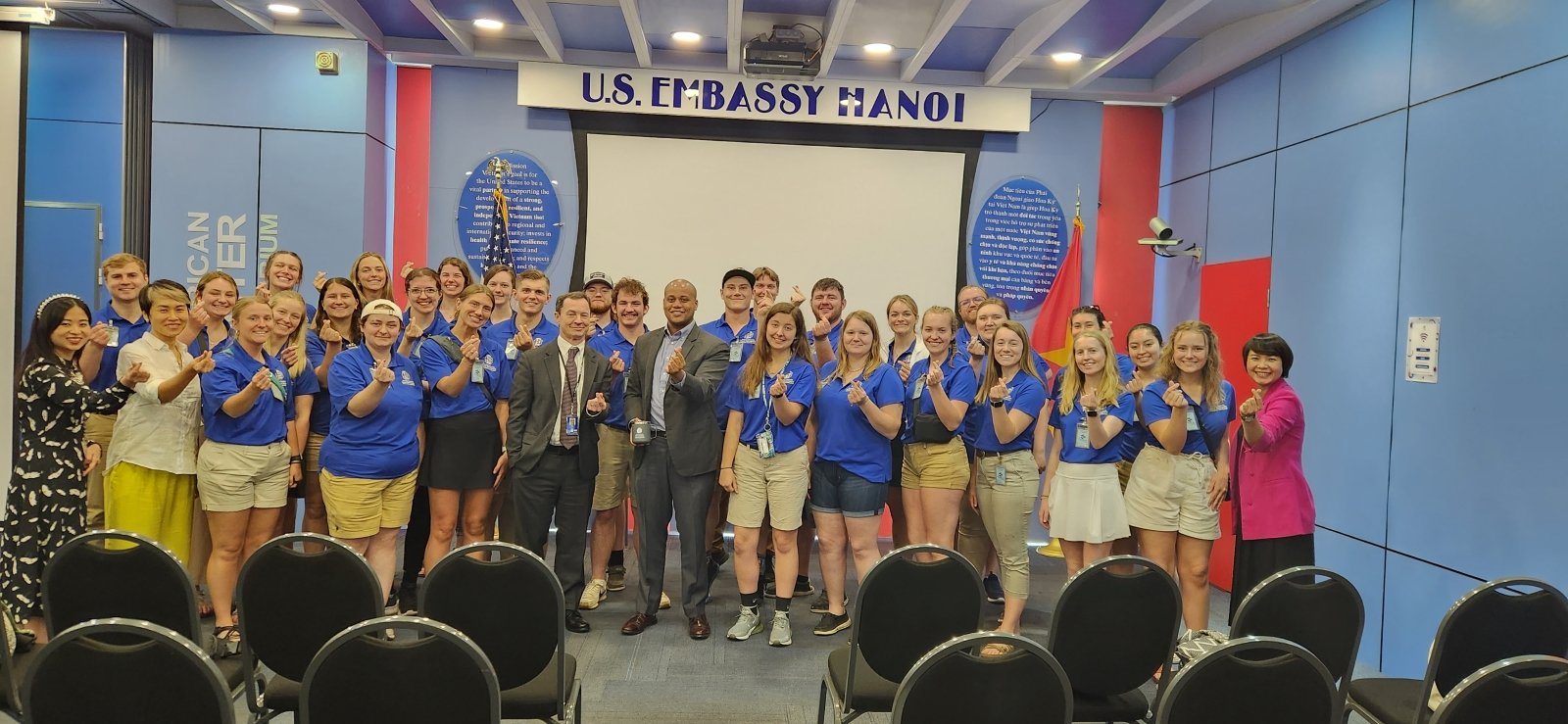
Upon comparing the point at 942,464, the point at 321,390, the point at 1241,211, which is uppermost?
the point at 1241,211

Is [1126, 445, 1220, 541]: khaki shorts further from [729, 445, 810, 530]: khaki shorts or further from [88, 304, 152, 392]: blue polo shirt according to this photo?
[88, 304, 152, 392]: blue polo shirt

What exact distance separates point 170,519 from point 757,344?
2.54 m

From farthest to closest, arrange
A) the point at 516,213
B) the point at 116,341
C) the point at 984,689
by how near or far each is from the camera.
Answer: the point at 516,213, the point at 116,341, the point at 984,689

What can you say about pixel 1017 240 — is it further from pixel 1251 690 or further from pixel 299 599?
pixel 299 599

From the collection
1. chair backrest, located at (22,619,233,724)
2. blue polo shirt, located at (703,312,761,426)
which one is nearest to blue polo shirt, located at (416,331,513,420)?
blue polo shirt, located at (703,312,761,426)

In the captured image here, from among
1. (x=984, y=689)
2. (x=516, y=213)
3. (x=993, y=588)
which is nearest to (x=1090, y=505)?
(x=993, y=588)

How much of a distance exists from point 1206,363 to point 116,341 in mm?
4642

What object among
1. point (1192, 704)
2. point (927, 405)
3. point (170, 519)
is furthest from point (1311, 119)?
point (170, 519)

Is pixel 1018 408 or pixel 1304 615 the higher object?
pixel 1018 408

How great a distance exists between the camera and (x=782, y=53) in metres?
5.61

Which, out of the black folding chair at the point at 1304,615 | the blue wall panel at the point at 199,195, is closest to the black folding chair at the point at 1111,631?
the black folding chair at the point at 1304,615

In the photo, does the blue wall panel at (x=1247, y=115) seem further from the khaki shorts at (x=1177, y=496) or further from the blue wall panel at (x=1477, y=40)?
the khaki shorts at (x=1177, y=496)

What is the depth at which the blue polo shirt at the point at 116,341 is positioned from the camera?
12.5ft

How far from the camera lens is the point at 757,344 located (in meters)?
4.01
